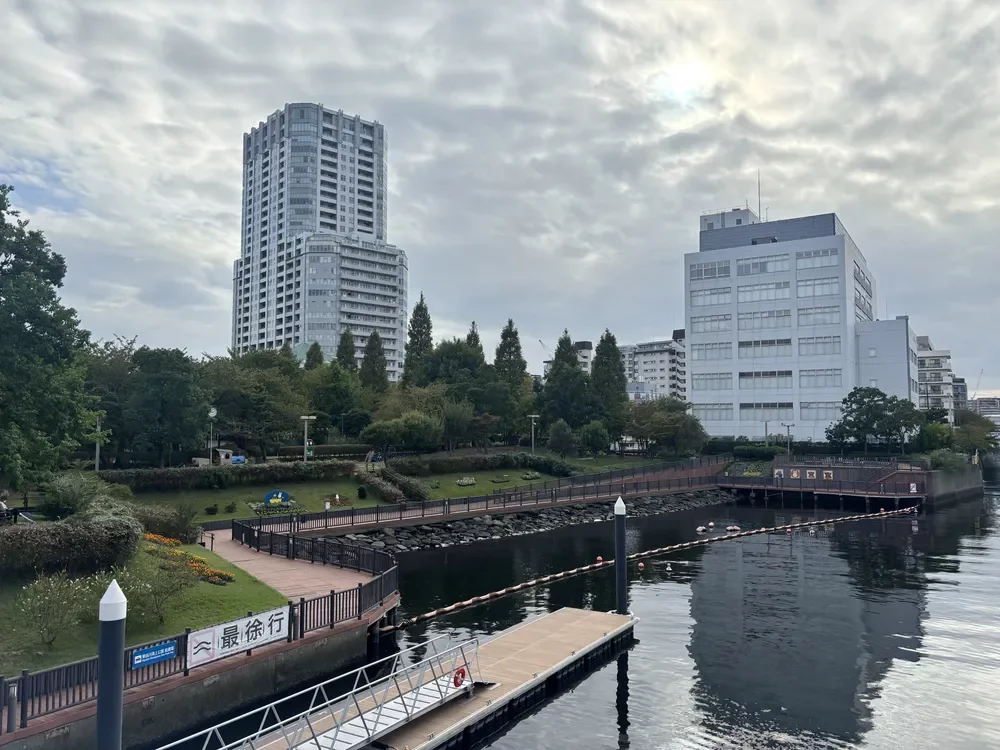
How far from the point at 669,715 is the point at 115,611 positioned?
14.2 meters

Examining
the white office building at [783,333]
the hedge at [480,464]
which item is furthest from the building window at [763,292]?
the hedge at [480,464]

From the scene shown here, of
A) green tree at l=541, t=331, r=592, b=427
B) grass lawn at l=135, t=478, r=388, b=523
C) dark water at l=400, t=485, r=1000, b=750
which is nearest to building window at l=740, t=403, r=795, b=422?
green tree at l=541, t=331, r=592, b=427

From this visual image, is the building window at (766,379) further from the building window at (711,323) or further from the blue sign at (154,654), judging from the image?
the blue sign at (154,654)

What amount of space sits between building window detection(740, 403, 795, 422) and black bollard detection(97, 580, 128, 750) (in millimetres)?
103696

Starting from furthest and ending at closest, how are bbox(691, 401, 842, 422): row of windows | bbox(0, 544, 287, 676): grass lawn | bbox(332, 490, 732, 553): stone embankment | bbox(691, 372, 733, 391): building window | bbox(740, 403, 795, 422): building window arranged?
bbox(691, 372, 733, 391): building window, bbox(740, 403, 795, 422): building window, bbox(691, 401, 842, 422): row of windows, bbox(332, 490, 732, 553): stone embankment, bbox(0, 544, 287, 676): grass lawn

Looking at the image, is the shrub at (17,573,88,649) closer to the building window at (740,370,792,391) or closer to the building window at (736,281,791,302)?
the building window at (740,370,792,391)

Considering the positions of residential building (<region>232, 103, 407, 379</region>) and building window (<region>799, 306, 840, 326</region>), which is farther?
residential building (<region>232, 103, 407, 379</region>)

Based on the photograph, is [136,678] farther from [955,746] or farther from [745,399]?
[745,399]

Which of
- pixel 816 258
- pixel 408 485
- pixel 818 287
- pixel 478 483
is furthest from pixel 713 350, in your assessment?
pixel 408 485

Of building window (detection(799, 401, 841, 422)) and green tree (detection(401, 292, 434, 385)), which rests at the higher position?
green tree (detection(401, 292, 434, 385))

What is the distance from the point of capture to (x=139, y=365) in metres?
55.6

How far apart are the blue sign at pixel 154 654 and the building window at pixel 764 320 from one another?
338ft

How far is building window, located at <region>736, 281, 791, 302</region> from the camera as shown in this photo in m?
106

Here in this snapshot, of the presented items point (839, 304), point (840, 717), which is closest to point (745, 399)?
point (839, 304)
